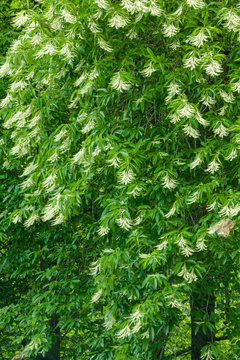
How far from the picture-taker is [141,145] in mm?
4172

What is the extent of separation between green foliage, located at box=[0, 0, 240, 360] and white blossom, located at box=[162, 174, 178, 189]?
0.4 inches

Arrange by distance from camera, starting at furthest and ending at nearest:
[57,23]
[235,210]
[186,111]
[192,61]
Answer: [57,23] → [192,61] → [186,111] → [235,210]

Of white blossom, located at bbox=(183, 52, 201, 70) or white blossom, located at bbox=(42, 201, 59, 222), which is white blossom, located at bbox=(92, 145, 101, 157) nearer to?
white blossom, located at bbox=(42, 201, 59, 222)

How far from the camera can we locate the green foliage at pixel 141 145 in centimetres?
376

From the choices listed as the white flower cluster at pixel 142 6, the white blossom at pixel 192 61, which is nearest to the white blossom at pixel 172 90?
the white blossom at pixel 192 61

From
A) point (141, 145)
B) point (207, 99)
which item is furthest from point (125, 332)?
point (207, 99)

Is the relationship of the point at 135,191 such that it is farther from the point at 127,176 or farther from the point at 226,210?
the point at 226,210

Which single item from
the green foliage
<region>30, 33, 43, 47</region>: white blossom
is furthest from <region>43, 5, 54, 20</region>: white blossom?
<region>30, 33, 43, 47</region>: white blossom

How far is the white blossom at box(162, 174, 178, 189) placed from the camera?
3.85 metres

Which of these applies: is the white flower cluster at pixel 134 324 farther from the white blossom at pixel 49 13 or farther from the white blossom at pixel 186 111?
the white blossom at pixel 49 13

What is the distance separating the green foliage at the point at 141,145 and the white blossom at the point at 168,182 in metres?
0.01

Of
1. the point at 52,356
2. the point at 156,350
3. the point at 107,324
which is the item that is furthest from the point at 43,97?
the point at 52,356

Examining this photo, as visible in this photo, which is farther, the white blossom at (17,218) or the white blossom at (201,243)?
the white blossom at (17,218)

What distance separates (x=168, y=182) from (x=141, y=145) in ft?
1.50
